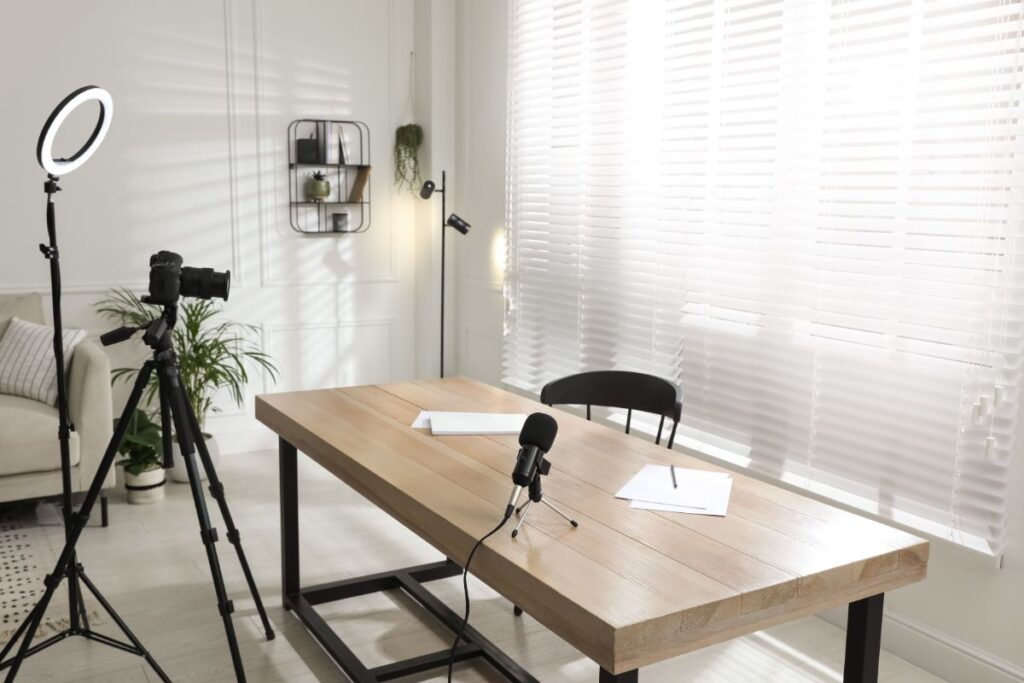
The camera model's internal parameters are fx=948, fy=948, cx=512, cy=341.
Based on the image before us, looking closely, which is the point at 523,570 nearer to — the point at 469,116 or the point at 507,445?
the point at 507,445

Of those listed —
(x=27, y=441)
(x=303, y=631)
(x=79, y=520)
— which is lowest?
(x=303, y=631)

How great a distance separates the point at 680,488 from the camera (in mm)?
2191

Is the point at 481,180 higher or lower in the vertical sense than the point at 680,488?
higher

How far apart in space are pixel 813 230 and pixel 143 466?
3.09 meters

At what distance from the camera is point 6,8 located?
4.42 metres

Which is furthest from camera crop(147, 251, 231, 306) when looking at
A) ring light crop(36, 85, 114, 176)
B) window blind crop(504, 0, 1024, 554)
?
window blind crop(504, 0, 1024, 554)

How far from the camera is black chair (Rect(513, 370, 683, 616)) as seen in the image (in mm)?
3109

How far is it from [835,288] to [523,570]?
73.4 inches

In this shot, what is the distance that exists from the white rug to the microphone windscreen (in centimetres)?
199

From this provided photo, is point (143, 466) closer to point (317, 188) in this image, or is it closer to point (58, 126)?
point (317, 188)

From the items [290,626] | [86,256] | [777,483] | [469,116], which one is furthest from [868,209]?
[86,256]

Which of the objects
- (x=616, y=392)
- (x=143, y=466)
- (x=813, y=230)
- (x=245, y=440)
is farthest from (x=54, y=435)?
(x=813, y=230)

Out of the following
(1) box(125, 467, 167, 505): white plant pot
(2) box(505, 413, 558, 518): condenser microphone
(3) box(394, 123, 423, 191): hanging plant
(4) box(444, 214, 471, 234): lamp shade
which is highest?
(3) box(394, 123, 423, 191): hanging plant

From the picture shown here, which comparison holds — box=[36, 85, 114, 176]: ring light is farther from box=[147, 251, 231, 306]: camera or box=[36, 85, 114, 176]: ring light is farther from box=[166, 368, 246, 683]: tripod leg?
box=[166, 368, 246, 683]: tripod leg
